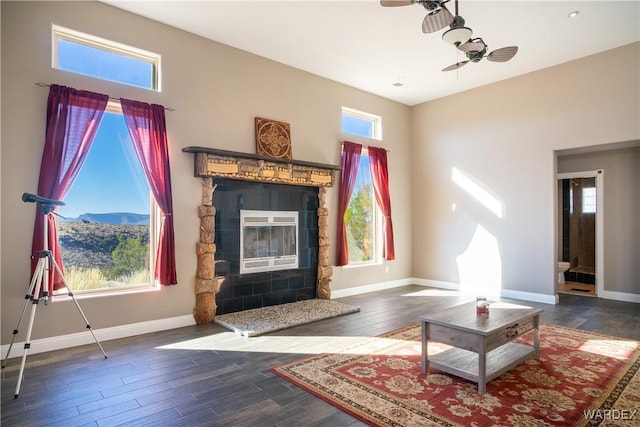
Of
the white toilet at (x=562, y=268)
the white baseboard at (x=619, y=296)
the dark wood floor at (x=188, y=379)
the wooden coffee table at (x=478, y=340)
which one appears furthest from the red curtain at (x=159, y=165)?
the white toilet at (x=562, y=268)

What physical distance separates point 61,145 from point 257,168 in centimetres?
220

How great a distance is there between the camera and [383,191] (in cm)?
688

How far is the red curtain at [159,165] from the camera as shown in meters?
4.18

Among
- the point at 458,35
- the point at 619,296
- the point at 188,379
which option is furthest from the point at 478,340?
the point at 619,296

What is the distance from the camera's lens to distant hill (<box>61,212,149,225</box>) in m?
3.95

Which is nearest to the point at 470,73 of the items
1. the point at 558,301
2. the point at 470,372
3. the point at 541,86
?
the point at 541,86

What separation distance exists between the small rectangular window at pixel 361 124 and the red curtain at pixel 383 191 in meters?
0.38

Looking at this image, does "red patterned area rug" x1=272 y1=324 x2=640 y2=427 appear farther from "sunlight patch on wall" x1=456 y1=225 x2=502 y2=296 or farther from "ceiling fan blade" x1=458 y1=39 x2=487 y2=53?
"ceiling fan blade" x1=458 y1=39 x2=487 y2=53

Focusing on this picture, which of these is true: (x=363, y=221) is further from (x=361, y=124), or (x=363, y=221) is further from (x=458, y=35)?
(x=458, y=35)

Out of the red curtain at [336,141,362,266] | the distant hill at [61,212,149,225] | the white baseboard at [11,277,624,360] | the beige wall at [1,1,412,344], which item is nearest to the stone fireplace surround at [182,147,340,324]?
the beige wall at [1,1,412,344]

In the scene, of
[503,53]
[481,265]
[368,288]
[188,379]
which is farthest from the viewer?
[368,288]

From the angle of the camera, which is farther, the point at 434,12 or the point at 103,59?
the point at 103,59

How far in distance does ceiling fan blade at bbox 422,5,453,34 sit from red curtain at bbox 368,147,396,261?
3.55m

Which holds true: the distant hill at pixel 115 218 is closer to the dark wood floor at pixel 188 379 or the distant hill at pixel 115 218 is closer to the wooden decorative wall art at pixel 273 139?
the dark wood floor at pixel 188 379
